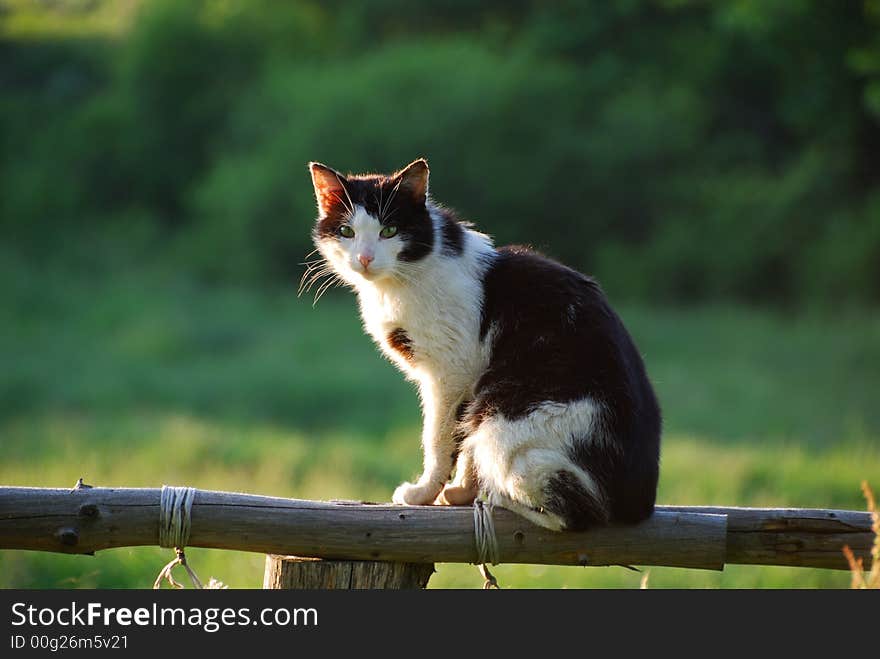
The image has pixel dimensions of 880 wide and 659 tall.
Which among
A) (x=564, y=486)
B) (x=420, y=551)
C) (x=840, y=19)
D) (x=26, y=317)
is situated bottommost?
(x=420, y=551)

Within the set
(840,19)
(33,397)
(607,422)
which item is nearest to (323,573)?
(607,422)

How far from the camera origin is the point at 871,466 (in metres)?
9.89

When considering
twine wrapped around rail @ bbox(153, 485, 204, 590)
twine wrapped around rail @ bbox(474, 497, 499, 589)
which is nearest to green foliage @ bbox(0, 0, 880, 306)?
twine wrapped around rail @ bbox(474, 497, 499, 589)

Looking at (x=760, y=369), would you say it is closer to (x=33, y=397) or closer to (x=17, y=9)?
(x=33, y=397)

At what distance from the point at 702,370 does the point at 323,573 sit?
1121 cm

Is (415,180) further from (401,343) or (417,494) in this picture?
(417,494)

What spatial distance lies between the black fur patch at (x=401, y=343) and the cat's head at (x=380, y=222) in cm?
20

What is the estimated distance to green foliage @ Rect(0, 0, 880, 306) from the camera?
17.8 metres

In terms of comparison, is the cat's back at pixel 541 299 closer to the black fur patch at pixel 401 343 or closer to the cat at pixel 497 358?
the cat at pixel 497 358

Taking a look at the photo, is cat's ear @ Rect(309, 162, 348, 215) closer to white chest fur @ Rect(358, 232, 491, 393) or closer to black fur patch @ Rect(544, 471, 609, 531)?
white chest fur @ Rect(358, 232, 491, 393)

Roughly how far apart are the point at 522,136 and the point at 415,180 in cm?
1478

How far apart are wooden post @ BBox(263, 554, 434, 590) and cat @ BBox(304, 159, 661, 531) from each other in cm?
41

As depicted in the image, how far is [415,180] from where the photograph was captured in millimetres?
3740

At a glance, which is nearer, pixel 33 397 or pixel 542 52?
pixel 33 397
